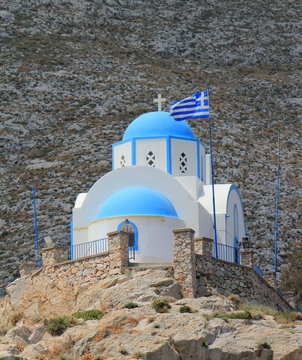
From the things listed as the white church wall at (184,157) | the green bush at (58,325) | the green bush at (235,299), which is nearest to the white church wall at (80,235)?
the white church wall at (184,157)

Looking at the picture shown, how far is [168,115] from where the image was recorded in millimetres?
49750

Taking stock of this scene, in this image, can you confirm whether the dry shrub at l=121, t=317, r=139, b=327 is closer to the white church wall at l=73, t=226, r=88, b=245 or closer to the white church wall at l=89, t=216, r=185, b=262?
the white church wall at l=89, t=216, r=185, b=262

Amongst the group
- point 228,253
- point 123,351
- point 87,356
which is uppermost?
point 228,253

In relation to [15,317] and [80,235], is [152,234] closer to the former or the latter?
[80,235]

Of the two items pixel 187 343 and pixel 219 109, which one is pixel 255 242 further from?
pixel 187 343

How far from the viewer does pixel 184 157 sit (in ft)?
162

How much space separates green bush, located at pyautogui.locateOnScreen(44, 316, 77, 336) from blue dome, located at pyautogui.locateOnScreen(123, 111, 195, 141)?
13026 millimetres

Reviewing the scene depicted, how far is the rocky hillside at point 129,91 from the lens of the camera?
6700cm

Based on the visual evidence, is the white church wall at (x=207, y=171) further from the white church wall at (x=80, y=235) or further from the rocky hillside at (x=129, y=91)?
the rocky hillside at (x=129, y=91)

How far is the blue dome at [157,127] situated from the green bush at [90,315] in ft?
36.9

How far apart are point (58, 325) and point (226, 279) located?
8.30 m

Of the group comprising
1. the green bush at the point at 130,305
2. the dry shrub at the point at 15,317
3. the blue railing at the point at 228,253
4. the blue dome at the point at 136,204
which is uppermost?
the blue dome at the point at 136,204

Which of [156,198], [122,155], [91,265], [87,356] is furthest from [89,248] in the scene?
[87,356]

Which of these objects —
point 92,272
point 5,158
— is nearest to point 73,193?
point 5,158
